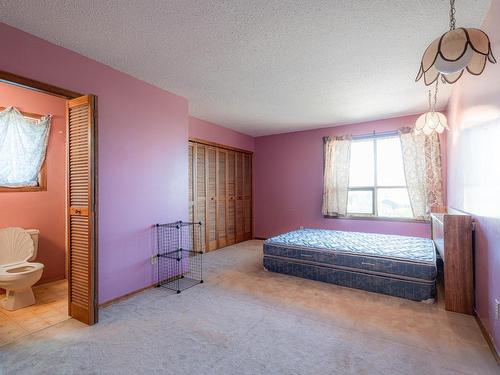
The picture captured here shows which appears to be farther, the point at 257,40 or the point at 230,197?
the point at 230,197

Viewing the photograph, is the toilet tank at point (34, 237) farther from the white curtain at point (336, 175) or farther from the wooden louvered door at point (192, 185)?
the white curtain at point (336, 175)

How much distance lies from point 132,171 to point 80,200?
0.69 meters

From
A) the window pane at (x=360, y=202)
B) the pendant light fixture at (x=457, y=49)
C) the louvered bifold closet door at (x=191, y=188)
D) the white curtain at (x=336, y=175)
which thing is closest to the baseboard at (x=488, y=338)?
the pendant light fixture at (x=457, y=49)

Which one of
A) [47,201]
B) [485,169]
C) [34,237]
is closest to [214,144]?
[47,201]

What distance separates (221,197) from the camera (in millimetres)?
5402

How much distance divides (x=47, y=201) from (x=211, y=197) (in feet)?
8.40

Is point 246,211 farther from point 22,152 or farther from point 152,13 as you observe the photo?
point 152,13

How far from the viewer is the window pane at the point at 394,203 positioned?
4629 mm

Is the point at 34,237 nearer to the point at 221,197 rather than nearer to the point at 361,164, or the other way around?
the point at 221,197

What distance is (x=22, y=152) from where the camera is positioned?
3.15m

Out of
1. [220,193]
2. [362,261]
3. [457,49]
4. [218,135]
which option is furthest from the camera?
[220,193]

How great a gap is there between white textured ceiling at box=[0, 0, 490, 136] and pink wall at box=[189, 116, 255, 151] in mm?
999

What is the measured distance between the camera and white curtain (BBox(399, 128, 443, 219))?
426 centimetres

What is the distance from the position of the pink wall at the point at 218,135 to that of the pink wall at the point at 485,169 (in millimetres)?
3745
